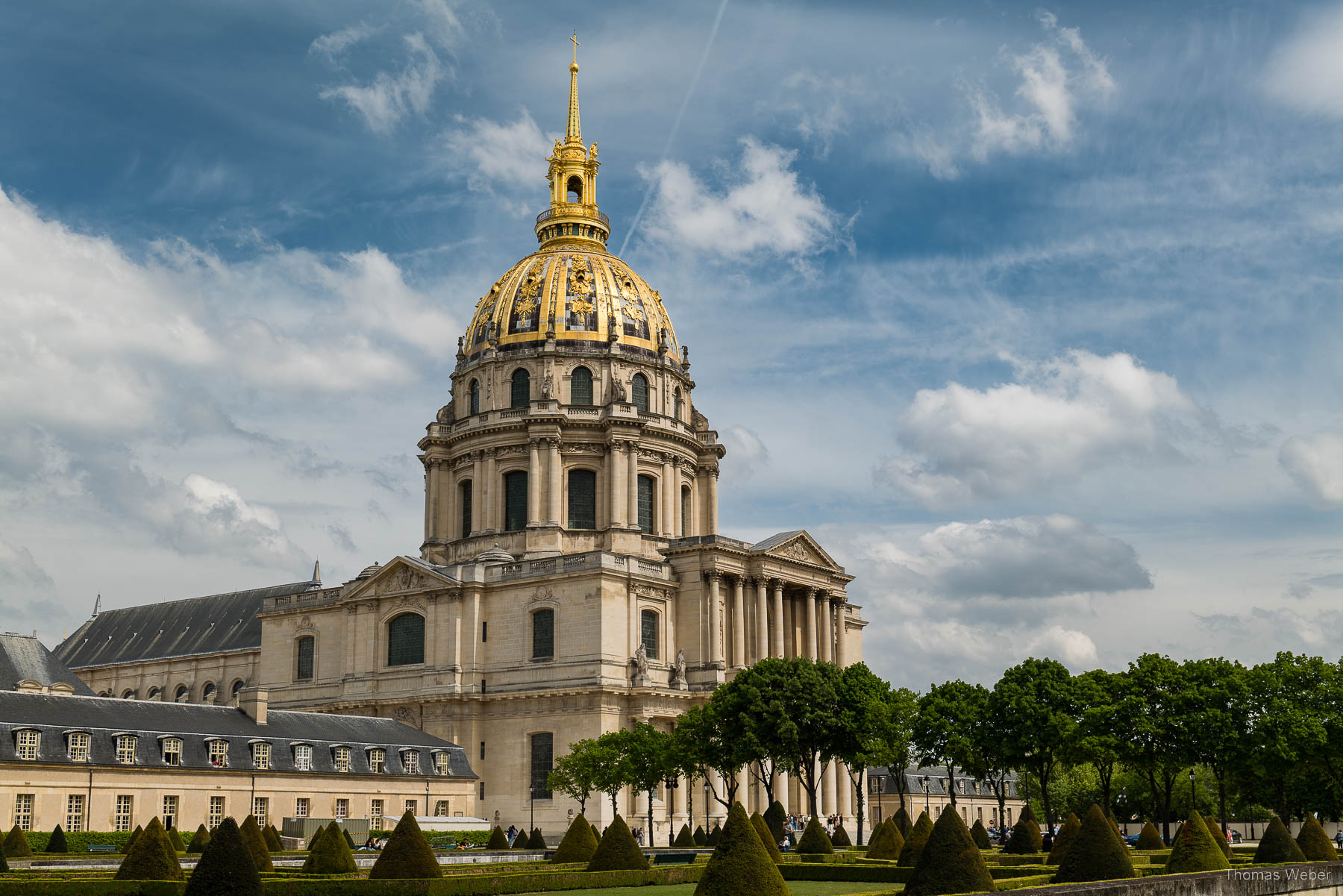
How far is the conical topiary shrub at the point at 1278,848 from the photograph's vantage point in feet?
120

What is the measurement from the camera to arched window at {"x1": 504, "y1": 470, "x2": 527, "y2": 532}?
8256cm

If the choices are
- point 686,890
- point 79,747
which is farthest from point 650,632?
point 686,890

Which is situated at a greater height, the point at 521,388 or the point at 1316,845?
the point at 521,388

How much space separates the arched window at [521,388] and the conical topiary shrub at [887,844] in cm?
4365

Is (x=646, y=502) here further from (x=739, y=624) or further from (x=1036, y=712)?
(x=1036, y=712)

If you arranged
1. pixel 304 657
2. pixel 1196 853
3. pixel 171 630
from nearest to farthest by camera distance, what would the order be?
pixel 1196 853, pixel 304 657, pixel 171 630

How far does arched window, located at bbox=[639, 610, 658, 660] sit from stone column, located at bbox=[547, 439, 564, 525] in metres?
8.45

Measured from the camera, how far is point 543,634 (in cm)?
7412

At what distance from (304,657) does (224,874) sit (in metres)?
61.3

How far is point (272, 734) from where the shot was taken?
200 ft

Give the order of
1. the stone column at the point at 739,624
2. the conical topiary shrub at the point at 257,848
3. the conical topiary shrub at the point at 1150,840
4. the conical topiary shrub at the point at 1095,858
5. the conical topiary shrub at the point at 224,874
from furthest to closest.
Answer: the stone column at the point at 739,624 < the conical topiary shrub at the point at 1150,840 < the conical topiary shrub at the point at 257,848 < the conical topiary shrub at the point at 1095,858 < the conical topiary shrub at the point at 224,874

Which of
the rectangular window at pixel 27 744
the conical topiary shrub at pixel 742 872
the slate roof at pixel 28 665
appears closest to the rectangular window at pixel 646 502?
the slate roof at pixel 28 665

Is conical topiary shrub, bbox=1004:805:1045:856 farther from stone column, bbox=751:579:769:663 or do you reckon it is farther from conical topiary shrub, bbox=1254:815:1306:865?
stone column, bbox=751:579:769:663

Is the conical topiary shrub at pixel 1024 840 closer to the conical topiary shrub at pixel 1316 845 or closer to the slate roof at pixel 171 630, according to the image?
the conical topiary shrub at pixel 1316 845
